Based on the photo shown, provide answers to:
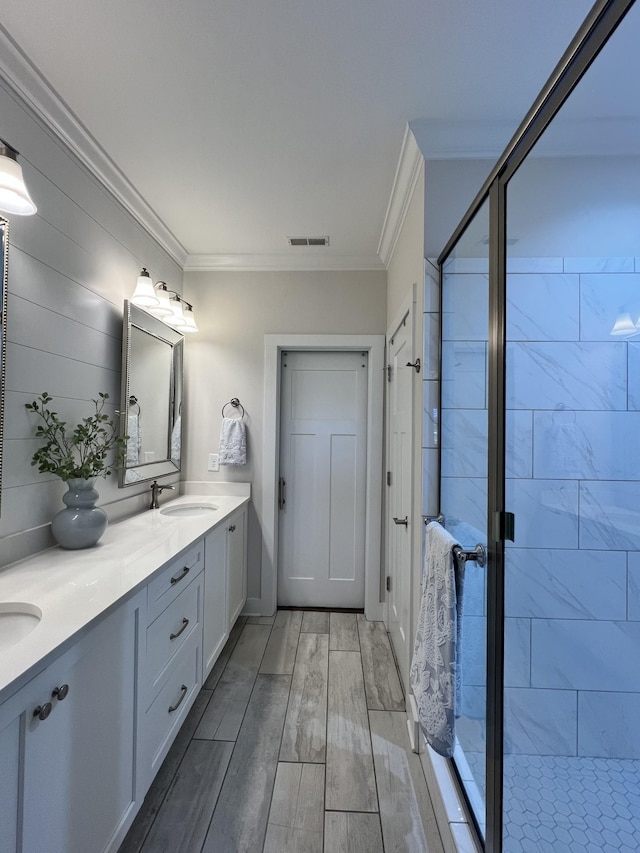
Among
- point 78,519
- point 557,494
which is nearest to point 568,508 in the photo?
point 557,494

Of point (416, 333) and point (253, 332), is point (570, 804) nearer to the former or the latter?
point (416, 333)

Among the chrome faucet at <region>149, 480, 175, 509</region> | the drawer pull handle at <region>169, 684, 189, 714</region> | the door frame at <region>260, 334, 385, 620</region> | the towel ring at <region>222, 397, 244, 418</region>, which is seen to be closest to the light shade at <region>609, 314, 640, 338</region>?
the door frame at <region>260, 334, 385, 620</region>

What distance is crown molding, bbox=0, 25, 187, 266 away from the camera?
1.31m

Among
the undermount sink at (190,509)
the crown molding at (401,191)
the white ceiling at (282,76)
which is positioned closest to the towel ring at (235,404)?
the undermount sink at (190,509)

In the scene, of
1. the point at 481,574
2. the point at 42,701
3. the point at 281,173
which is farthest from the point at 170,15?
the point at 481,574

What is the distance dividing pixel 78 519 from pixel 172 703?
31.6 inches

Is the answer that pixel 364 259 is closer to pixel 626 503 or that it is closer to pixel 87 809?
pixel 626 503

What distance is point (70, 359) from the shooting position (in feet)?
5.44

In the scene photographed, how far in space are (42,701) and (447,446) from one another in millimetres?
1495

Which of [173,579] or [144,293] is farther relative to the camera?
[144,293]

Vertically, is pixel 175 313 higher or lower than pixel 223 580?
higher

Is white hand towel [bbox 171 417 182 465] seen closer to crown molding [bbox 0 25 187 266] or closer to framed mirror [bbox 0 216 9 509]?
crown molding [bbox 0 25 187 266]

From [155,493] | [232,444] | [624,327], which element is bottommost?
[155,493]

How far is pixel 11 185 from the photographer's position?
1141 mm
